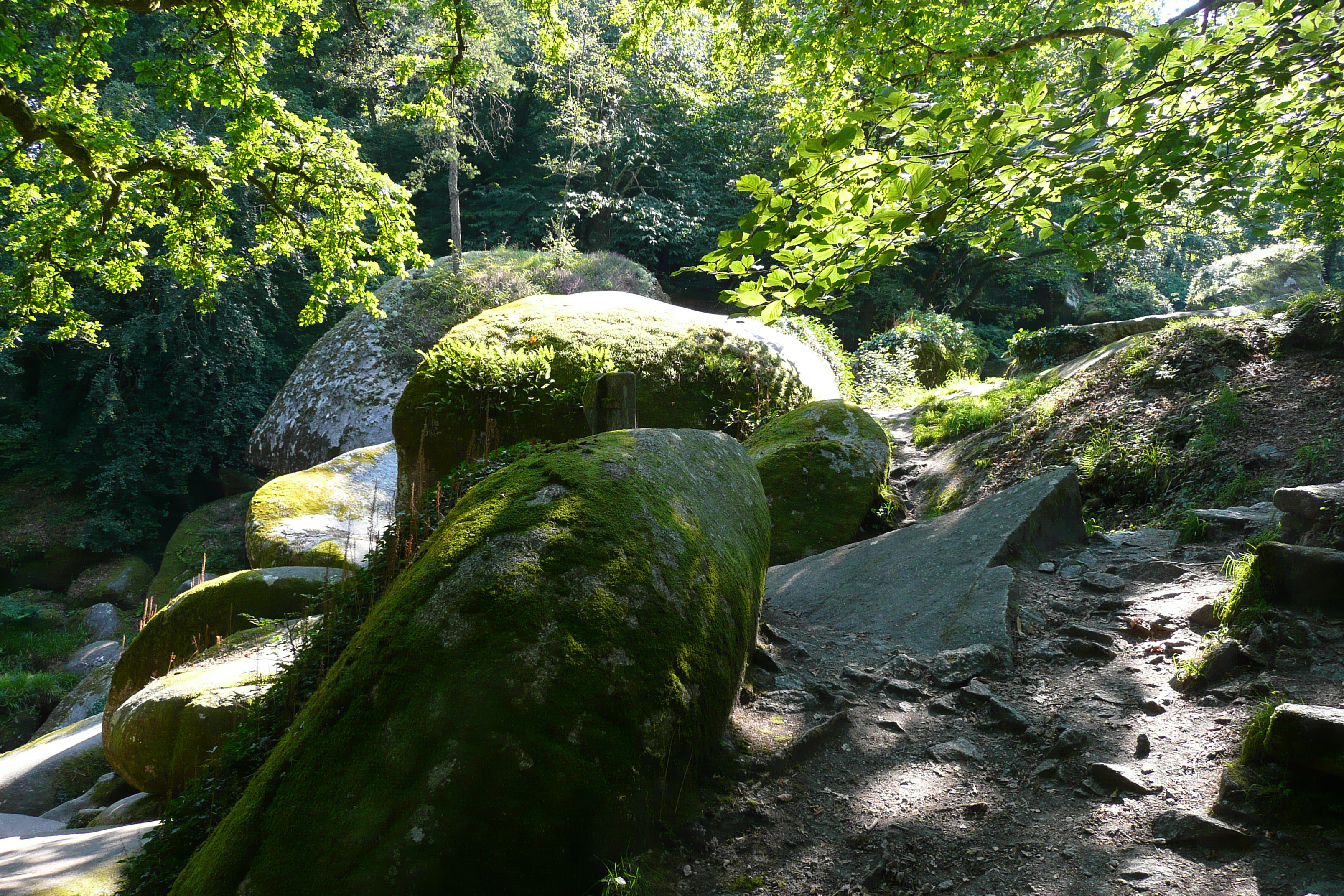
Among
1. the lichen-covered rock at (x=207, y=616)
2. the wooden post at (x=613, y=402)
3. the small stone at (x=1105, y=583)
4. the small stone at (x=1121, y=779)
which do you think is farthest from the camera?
the lichen-covered rock at (x=207, y=616)

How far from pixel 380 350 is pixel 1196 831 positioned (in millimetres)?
14313

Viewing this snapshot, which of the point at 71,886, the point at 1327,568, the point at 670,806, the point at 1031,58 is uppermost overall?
the point at 1031,58

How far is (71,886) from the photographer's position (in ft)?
9.23

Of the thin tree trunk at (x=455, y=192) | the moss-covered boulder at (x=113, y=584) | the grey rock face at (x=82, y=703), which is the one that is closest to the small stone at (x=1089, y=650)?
the grey rock face at (x=82, y=703)

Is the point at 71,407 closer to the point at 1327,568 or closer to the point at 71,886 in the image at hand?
the point at 71,886

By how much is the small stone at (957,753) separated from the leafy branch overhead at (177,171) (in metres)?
7.89

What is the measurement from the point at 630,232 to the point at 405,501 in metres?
17.7

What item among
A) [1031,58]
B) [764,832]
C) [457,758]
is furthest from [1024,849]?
[1031,58]

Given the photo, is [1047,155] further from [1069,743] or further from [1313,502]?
[1069,743]

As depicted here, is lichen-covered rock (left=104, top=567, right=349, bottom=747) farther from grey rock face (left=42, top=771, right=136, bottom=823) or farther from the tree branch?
the tree branch

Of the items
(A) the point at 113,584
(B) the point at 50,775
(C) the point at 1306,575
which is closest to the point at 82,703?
(B) the point at 50,775

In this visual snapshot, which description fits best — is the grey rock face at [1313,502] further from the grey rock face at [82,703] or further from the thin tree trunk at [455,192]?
the thin tree trunk at [455,192]

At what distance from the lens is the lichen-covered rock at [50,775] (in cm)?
584

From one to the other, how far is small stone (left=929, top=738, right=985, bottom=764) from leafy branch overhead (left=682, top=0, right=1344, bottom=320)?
6.62 ft
